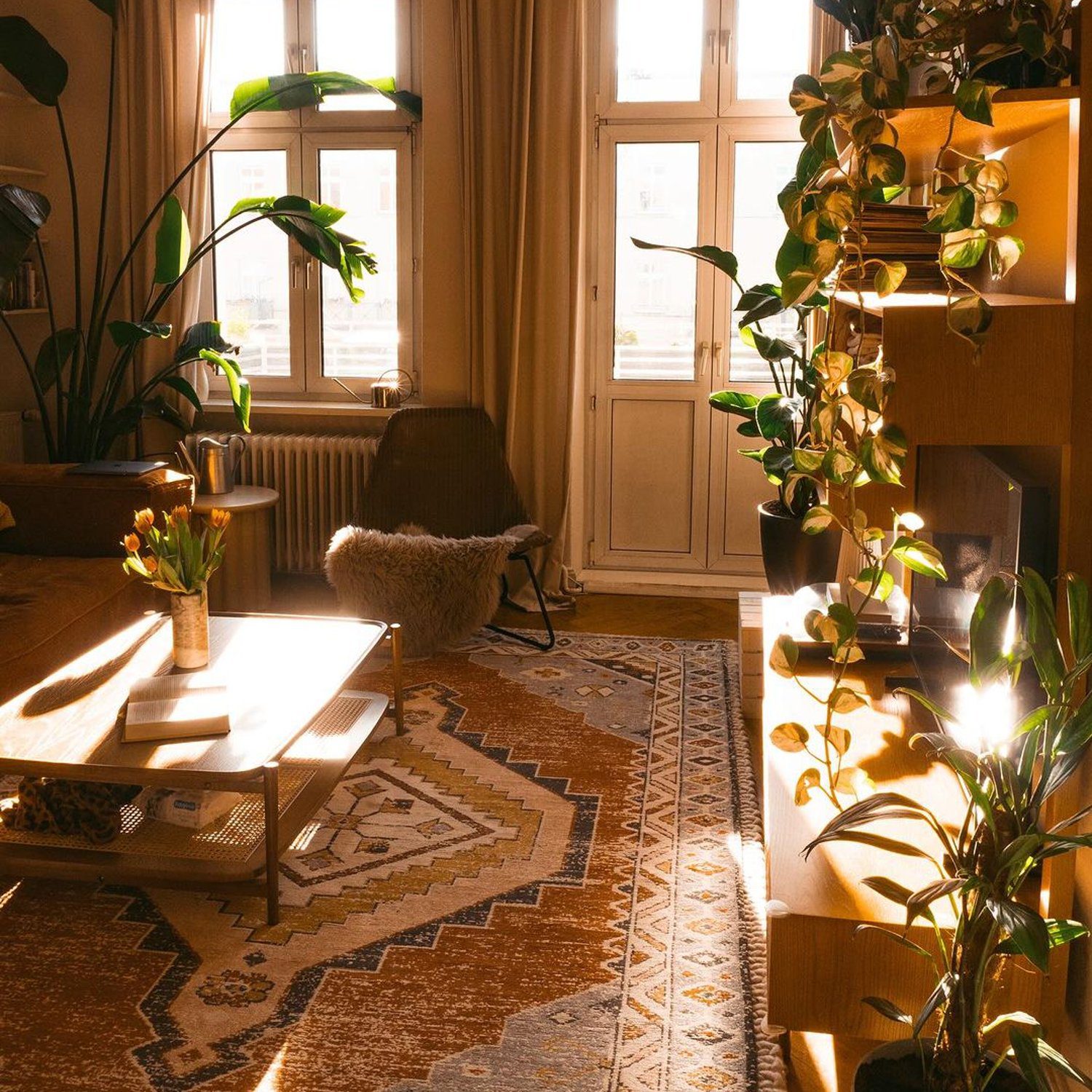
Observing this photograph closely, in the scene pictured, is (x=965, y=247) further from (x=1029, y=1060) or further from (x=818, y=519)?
(x=1029, y=1060)

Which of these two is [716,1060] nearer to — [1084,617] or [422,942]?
[422,942]

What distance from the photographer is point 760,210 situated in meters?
5.01

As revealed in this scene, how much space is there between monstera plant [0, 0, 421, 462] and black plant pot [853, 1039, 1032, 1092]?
3.63 metres

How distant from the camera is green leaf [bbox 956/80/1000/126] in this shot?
1369 millimetres

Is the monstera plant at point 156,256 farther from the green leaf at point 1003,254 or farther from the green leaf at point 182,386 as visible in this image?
the green leaf at point 1003,254

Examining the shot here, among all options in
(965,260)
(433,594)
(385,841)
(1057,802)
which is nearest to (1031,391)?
(965,260)

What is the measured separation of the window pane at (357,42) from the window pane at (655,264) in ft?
3.36

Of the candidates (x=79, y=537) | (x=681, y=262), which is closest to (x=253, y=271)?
(x=79, y=537)

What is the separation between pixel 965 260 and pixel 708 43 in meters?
3.90

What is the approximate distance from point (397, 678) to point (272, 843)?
1052mm

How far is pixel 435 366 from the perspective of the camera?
5.08 meters

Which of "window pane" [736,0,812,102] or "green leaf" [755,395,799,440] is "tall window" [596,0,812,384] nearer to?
"window pane" [736,0,812,102]

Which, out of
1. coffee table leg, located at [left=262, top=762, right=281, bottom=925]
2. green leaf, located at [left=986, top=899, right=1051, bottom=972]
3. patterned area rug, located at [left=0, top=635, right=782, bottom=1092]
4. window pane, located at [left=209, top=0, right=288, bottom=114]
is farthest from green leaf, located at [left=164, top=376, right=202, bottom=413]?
green leaf, located at [left=986, top=899, right=1051, bottom=972]

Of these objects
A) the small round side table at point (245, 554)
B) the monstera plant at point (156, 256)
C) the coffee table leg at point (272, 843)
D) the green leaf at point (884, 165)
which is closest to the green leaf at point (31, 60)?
the monstera plant at point (156, 256)
